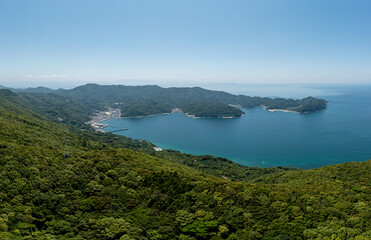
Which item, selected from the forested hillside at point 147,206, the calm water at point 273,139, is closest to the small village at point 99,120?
the calm water at point 273,139

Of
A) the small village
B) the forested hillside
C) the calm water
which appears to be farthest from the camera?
the small village

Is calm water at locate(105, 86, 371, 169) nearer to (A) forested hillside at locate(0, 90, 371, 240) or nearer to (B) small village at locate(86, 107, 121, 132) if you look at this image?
(B) small village at locate(86, 107, 121, 132)

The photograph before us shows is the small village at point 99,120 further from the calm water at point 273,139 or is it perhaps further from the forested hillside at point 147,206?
the forested hillside at point 147,206

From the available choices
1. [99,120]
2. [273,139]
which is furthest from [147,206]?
[99,120]

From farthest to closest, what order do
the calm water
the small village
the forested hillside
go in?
the small village < the calm water < the forested hillside

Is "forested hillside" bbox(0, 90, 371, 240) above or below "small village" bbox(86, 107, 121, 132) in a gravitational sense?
above

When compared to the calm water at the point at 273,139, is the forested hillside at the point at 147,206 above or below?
above

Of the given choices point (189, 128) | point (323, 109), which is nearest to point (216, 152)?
point (189, 128)

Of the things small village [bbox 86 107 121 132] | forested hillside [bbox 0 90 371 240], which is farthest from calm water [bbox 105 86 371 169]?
forested hillside [bbox 0 90 371 240]

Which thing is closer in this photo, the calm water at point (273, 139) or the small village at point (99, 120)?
the calm water at point (273, 139)

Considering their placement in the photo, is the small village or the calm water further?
the small village

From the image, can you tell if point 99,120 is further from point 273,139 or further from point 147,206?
point 147,206
